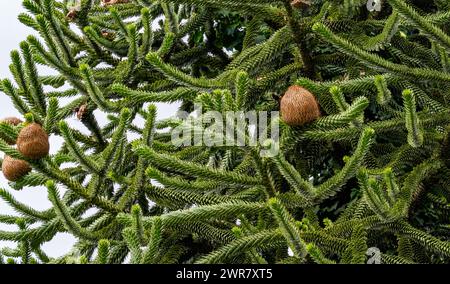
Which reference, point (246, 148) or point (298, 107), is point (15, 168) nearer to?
point (246, 148)

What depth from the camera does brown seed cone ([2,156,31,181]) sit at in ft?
10.5

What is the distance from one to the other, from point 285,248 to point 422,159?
112 centimetres

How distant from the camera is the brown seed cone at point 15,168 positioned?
3.21 meters

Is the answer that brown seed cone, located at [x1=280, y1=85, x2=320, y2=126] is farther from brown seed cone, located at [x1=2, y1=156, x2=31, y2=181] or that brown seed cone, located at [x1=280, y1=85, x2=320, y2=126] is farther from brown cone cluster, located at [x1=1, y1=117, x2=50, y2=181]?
brown seed cone, located at [x1=2, y1=156, x2=31, y2=181]

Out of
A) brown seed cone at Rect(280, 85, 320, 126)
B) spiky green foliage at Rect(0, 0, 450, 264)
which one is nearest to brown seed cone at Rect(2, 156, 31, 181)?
spiky green foliage at Rect(0, 0, 450, 264)

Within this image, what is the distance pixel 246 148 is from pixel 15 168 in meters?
1.24

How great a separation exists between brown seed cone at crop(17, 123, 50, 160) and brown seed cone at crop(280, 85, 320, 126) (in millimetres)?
1096

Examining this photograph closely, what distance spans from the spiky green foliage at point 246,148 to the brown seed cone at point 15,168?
10cm

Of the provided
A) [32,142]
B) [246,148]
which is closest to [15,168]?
[32,142]

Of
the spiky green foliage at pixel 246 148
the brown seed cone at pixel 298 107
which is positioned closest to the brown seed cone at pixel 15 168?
the spiky green foliage at pixel 246 148

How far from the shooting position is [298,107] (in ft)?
8.81
